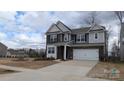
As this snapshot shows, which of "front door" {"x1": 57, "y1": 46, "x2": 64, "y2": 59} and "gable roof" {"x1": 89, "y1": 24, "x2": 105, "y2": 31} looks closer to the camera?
"gable roof" {"x1": 89, "y1": 24, "x2": 105, "y2": 31}

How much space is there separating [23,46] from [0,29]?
2093mm

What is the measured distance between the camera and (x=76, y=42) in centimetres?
1958

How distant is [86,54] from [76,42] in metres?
2.75

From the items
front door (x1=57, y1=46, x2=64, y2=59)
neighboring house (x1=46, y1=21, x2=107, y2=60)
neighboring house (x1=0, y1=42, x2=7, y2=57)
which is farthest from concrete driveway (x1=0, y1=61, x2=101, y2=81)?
front door (x1=57, y1=46, x2=64, y2=59)

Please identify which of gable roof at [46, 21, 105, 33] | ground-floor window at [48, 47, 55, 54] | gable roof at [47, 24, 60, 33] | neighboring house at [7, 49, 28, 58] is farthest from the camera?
ground-floor window at [48, 47, 55, 54]

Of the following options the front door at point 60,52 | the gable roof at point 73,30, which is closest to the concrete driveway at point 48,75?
the gable roof at point 73,30

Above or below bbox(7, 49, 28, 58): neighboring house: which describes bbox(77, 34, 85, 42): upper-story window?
above

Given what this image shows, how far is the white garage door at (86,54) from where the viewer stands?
55.1ft

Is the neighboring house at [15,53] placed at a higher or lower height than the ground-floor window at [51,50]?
lower

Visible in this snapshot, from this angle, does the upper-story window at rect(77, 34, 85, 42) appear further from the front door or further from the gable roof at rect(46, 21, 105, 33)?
the front door

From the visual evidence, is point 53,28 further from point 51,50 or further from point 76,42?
point 76,42

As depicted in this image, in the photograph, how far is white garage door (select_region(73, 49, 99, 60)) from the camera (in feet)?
55.1

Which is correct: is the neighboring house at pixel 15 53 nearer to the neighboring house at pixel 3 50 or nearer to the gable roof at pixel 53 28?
the neighboring house at pixel 3 50
